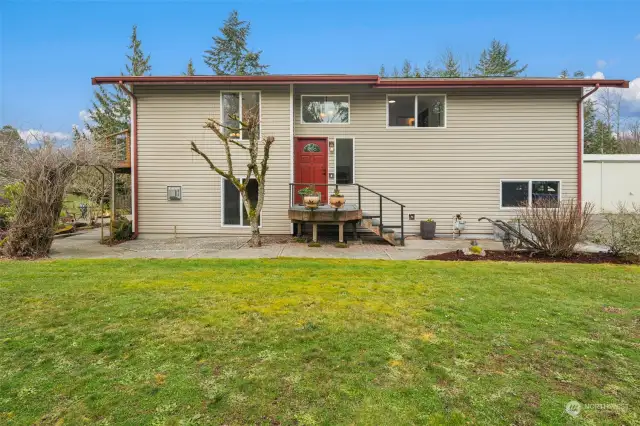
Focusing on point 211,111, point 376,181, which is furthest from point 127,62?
point 376,181

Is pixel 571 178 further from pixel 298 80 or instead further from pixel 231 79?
pixel 231 79

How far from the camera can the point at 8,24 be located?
17.8 metres

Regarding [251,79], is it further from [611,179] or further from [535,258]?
[611,179]

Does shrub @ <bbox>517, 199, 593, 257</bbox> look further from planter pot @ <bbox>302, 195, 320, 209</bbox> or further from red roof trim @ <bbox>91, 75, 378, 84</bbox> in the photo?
red roof trim @ <bbox>91, 75, 378, 84</bbox>

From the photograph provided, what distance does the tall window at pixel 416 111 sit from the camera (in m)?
10.1

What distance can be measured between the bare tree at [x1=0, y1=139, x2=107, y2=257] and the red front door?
17.6 ft

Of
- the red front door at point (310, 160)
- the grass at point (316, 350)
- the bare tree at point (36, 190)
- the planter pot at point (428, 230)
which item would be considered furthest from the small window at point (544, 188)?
the bare tree at point (36, 190)

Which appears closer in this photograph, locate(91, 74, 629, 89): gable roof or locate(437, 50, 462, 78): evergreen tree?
locate(91, 74, 629, 89): gable roof

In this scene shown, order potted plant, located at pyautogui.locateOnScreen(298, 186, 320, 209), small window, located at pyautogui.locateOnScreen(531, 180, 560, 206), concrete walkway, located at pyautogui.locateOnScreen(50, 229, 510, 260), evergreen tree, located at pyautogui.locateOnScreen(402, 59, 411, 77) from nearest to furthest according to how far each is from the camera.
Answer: concrete walkway, located at pyautogui.locateOnScreen(50, 229, 510, 260) < potted plant, located at pyautogui.locateOnScreen(298, 186, 320, 209) < small window, located at pyautogui.locateOnScreen(531, 180, 560, 206) < evergreen tree, located at pyautogui.locateOnScreen(402, 59, 411, 77)

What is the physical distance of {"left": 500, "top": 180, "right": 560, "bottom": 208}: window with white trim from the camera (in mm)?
10000

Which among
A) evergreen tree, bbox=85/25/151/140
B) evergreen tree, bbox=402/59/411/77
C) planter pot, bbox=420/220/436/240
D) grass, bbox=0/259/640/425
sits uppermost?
evergreen tree, bbox=402/59/411/77

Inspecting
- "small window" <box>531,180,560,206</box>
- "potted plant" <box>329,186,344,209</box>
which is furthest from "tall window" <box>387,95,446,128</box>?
"small window" <box>531,180,560,206</box>

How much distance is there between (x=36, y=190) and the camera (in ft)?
23.3

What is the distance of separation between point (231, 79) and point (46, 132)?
14.7 feet
